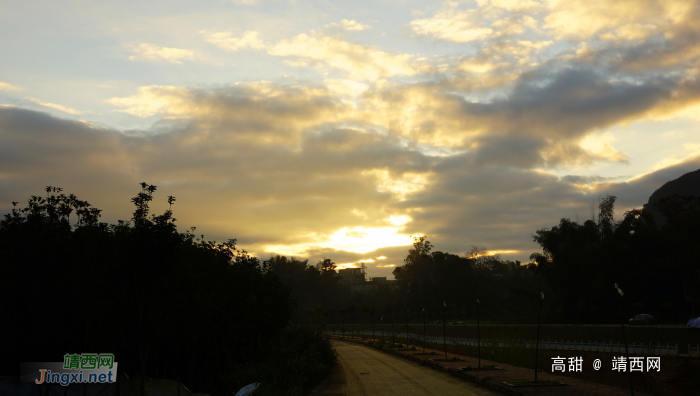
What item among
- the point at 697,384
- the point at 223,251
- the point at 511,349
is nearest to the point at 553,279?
the point at 511,349

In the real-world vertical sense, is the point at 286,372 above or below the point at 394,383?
above

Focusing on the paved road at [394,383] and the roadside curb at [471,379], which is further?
the paved road at [394,383]

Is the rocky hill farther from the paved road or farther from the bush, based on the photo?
the bush

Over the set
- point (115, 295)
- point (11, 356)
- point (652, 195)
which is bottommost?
point (11, 356)

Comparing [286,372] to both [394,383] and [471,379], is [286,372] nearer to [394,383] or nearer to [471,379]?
[394,383]

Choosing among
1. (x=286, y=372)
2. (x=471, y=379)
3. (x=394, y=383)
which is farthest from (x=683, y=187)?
(x=286, y=372)

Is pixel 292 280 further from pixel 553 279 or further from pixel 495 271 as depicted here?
pixel 553 279

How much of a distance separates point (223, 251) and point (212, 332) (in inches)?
236

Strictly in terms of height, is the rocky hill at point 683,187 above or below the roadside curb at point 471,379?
above

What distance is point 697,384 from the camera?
23.9 metres

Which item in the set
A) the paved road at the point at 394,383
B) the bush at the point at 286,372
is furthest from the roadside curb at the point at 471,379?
the bush at the point at 286,372

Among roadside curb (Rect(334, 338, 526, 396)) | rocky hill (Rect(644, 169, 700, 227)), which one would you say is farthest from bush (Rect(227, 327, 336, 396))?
rocky hill (Rect(644, 169, 700, 227))

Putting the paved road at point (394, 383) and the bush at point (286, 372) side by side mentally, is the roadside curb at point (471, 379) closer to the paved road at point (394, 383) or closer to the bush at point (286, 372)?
the paved road at point (394, 383)

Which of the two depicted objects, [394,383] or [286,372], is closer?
[286,372]
